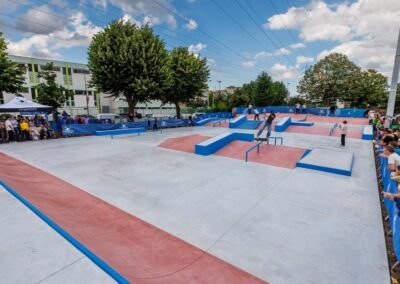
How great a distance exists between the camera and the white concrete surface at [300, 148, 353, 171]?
7.86m

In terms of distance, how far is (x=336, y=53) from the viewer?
4347 centimetres

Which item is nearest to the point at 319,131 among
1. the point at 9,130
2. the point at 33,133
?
the point at 33,133

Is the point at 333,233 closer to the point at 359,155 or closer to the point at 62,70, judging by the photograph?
the point at 359,155

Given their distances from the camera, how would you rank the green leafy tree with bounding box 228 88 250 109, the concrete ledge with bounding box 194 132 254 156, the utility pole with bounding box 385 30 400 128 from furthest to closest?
the green leafy tree with bounding box 228 88 250 109 → the utility pole with bounding box 385 30 400 128 → the concrete ledge with bounding box 194 132 254 156

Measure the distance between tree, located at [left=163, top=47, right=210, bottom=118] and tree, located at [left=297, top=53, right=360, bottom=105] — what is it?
3031 centimetres

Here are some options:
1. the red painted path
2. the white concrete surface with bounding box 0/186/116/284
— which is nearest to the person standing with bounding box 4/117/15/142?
the red painted path

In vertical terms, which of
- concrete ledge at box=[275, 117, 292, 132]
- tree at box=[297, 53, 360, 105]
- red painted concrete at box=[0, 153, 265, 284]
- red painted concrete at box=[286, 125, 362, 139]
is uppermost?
tree at box=[297, 53, 360, 105]

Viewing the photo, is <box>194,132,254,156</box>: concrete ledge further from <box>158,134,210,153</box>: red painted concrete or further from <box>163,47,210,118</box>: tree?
<box>163,47,210,118</box>: tree

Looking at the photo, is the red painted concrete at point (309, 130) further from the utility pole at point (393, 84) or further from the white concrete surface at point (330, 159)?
the white concrete surface at point (330, 159)

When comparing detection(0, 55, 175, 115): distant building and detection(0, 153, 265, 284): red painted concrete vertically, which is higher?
detection(0, 55, 175, 115): distant building

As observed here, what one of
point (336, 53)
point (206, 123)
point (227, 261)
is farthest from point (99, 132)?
point (336, 53)

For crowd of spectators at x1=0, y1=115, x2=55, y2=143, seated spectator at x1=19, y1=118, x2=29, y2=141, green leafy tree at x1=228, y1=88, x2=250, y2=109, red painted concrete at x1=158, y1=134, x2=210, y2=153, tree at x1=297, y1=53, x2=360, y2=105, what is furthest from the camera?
green leafy tree at x1=228, y1=88, x2=250, y2=109

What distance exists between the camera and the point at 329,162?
8.23m

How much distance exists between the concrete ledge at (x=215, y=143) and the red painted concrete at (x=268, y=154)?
0.29m
